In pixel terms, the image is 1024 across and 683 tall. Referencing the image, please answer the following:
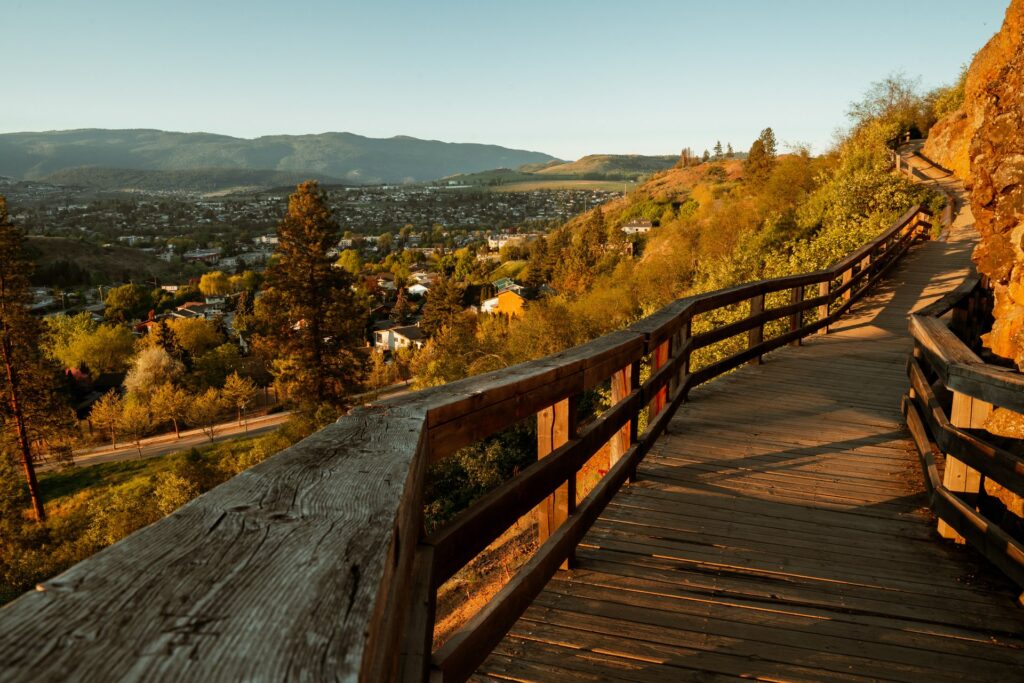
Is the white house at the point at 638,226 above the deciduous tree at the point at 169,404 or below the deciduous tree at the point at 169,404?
above

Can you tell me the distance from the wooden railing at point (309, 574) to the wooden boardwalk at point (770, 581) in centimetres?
44

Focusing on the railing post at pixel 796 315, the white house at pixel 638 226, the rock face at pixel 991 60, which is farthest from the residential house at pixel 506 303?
the rock face at pixel 991 60

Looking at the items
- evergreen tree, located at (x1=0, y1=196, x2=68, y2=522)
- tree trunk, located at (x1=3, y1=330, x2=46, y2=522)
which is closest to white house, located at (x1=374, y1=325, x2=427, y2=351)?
evergreen tree, located at (x1=0, y1=196, x2=68, y2=522)

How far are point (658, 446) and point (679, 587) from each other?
7.00 ft

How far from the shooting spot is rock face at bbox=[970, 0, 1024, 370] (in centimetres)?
514

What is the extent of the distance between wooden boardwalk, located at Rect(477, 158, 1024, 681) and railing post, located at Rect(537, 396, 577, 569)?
259 millimetres

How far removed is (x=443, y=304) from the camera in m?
63.8

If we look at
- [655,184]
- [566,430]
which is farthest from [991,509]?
[655,184]

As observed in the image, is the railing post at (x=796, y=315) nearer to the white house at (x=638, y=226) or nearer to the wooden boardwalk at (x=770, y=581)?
the wooden boardwalk at (x=770, y=581)

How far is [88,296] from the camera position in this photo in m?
97.1

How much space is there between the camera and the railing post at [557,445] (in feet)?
9.77

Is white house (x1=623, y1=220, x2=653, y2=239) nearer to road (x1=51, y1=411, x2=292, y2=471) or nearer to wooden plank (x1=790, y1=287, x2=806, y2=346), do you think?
road (x1=51, y1=411, x2=292, y2=471)

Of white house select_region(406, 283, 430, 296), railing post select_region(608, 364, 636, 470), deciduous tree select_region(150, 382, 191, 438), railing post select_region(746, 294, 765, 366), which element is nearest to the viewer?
railing post select_region(608, 364, 636, 470)

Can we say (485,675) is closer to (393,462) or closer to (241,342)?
(393,462)
